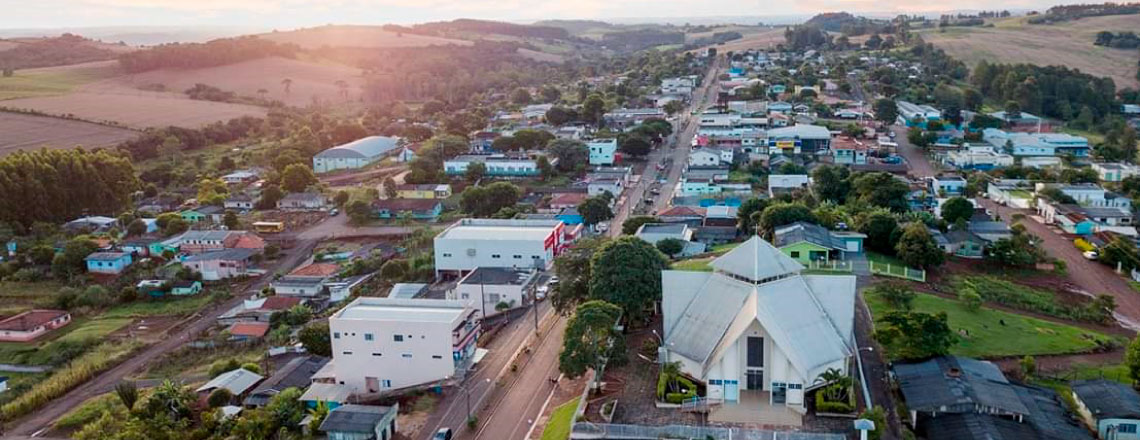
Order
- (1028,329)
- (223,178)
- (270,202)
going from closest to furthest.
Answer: (1028,329) < (270,202) < (223,178)

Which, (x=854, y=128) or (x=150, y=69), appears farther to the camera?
(x=150, y=69)

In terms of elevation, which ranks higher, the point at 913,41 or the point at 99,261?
the point at 913,41

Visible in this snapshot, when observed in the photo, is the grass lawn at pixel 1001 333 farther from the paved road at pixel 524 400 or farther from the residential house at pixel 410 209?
the residential house at pixel 410 209

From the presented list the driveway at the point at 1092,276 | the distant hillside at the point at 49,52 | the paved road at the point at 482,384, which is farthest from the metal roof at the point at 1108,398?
the distant hillside at the point at 49,52

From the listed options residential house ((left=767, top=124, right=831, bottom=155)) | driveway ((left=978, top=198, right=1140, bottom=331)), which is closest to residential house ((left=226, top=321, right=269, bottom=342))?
driveway ((left=978, top=198, right=1140, bottom=331))

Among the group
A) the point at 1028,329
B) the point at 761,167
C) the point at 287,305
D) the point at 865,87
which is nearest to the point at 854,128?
the point at 761,167

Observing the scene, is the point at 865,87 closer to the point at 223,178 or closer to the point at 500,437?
the point at 223,178
